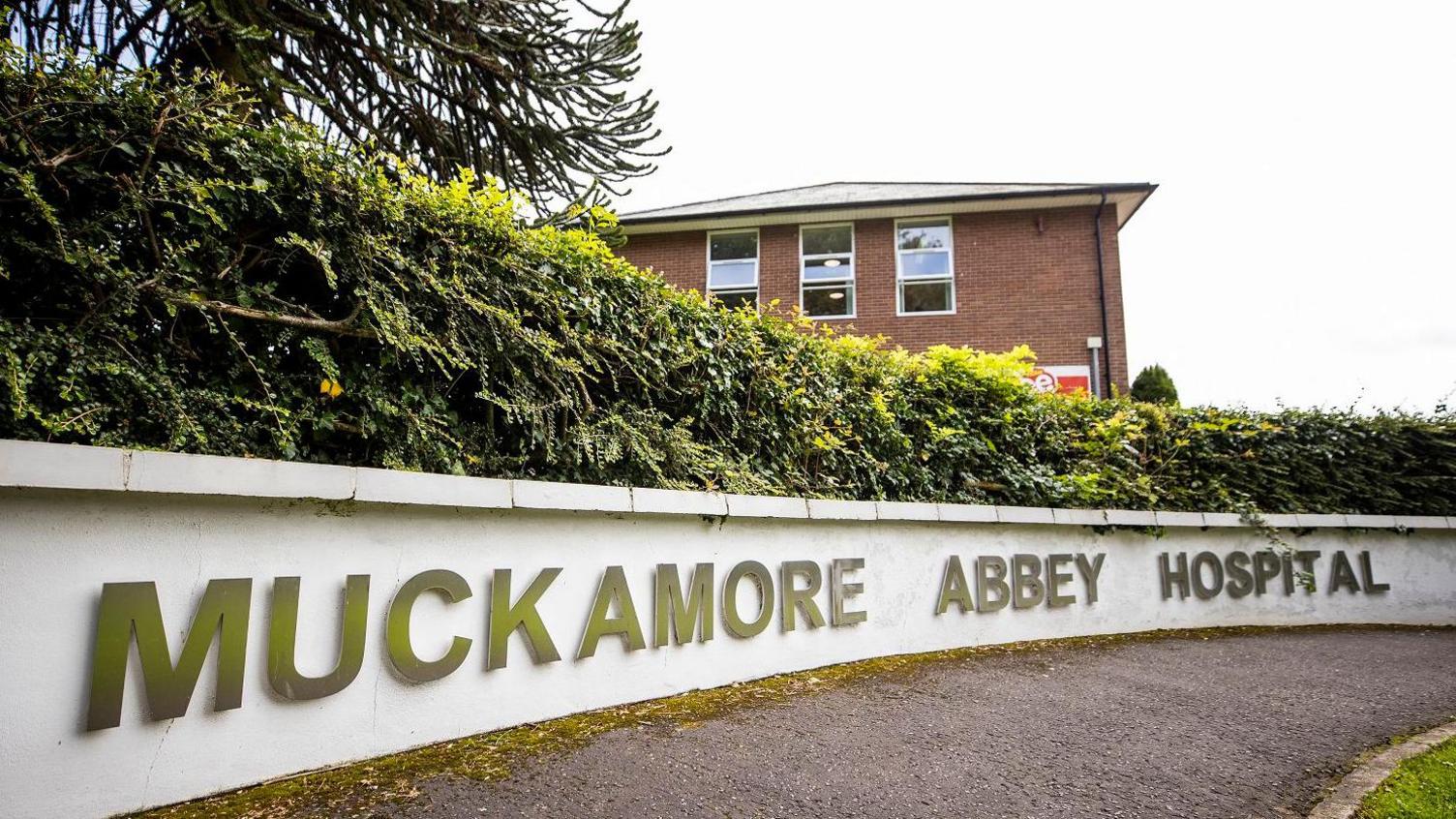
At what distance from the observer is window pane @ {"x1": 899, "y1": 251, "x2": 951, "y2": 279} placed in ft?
53.6

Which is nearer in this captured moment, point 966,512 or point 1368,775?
point 1368,775

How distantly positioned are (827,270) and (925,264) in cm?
224

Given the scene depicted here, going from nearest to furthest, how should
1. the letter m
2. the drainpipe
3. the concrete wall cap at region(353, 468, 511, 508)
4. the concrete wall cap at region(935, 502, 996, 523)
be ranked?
the letter m < the concrete wall cap at region(353, 468, 511, 508) < the concrete wall cap at region(935, 502, 996, 523) < the drainpipe

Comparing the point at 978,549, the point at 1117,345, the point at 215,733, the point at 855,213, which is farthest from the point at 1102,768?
the point at 855,213

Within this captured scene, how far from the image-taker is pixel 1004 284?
15.8 metres

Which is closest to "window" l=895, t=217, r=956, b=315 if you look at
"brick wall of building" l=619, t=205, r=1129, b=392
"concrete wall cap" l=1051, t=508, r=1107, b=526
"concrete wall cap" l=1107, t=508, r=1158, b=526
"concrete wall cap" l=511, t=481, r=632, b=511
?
"brick wall of building" l=619, t=205, r=1129, b=392

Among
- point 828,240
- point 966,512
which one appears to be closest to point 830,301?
point 828,240

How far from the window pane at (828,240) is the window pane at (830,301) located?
0.95 meters

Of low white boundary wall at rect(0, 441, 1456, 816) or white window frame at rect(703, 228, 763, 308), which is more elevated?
white window frame at rect(703, 228, 763, 308)

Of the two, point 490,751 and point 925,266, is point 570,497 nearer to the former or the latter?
point 490,751

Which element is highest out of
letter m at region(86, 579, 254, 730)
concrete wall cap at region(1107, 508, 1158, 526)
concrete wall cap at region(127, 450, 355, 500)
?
concrete wall cap at region(127, 450, 355, 500)

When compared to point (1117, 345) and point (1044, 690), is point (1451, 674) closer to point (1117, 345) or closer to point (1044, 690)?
point (1044, 690)

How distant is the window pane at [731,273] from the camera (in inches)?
683

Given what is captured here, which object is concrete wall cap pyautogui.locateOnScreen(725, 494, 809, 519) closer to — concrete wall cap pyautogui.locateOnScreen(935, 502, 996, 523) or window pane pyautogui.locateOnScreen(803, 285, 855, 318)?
concrete wall cap pyautogui.locateOnScreen(935, 502, 996, 523)
